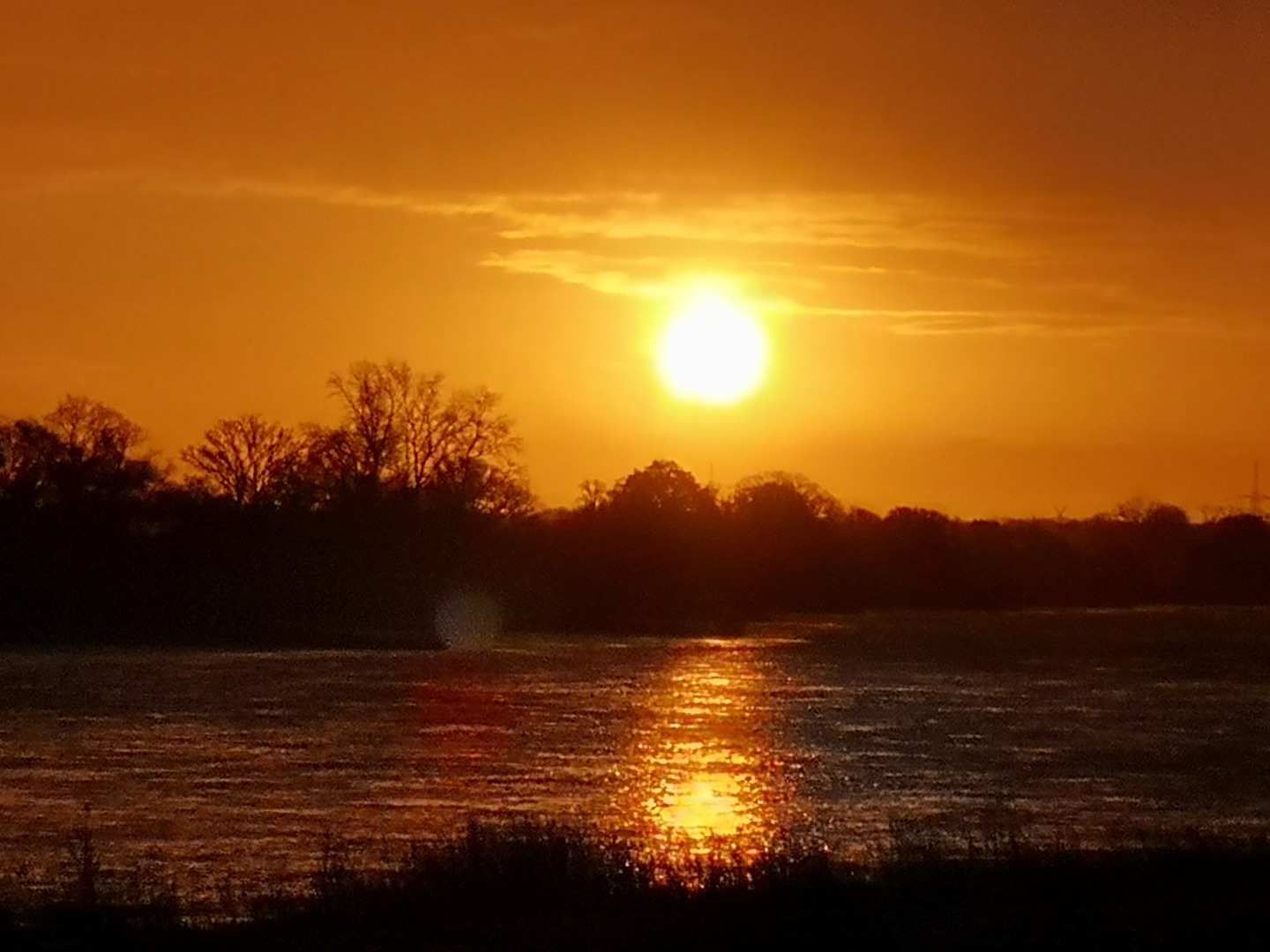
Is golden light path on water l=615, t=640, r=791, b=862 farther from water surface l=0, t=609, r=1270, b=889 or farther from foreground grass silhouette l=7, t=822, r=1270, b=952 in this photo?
foreground grass silhouette l=7, t=822, r=1270, b=952

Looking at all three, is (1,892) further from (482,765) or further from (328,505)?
(328,505)

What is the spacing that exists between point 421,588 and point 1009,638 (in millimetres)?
27555

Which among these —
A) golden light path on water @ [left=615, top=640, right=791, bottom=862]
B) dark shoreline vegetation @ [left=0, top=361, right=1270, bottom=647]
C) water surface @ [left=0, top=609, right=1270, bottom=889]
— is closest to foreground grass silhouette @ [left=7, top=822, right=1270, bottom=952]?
golden light path on water @ [left=615, top=640, right=791, bottom=862]

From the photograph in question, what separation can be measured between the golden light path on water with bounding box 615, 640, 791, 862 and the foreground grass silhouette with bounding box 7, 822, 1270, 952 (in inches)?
175

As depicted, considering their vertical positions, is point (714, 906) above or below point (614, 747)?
below

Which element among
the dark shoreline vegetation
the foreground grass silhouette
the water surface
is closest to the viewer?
the foreground grass silhouette

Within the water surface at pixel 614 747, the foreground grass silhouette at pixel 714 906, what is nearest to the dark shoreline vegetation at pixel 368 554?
the water surface at pixel 614 747

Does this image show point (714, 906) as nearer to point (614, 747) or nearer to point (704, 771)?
point (704, 771)

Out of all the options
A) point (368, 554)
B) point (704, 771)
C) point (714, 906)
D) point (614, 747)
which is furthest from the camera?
point (368, 554)

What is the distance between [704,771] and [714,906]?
24304mm

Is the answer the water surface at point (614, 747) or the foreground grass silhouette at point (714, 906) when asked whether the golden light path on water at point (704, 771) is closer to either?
the water surface at point (614, 747)

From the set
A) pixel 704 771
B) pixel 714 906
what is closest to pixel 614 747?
pixel 704 771

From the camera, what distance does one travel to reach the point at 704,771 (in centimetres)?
4028

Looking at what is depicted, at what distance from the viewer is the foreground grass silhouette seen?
14.6 m
